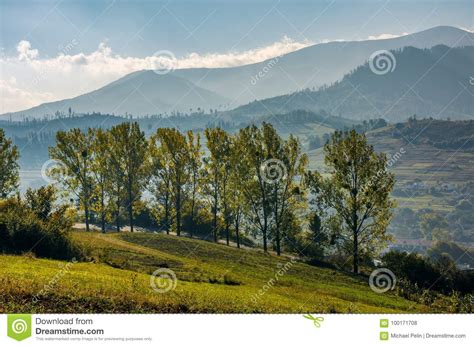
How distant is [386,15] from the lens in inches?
1273

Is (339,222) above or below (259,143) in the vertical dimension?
below

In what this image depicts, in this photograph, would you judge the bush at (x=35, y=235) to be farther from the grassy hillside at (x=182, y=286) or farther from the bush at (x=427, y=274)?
the bush at (x=427, y=274)

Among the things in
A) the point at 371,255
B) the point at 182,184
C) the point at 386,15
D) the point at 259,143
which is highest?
the point at 386,15

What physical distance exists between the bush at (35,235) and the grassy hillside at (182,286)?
6.87 ft

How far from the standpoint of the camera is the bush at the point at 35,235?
2883 centimetres

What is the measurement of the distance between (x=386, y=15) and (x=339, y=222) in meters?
26.6

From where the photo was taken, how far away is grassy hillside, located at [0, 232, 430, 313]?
17.4 m

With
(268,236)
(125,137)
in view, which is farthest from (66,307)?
(125,137)

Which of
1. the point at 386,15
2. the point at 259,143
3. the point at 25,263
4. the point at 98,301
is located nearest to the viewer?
the point at 98,301

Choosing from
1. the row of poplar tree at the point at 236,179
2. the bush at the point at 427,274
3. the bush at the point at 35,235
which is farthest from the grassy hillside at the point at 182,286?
the row of poplar tree at the point at 236,179

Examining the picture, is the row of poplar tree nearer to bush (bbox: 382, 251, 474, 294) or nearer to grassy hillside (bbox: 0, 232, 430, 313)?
bush (bbox: 382, 251, 474, 294)

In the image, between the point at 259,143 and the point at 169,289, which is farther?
the point at 259,143
